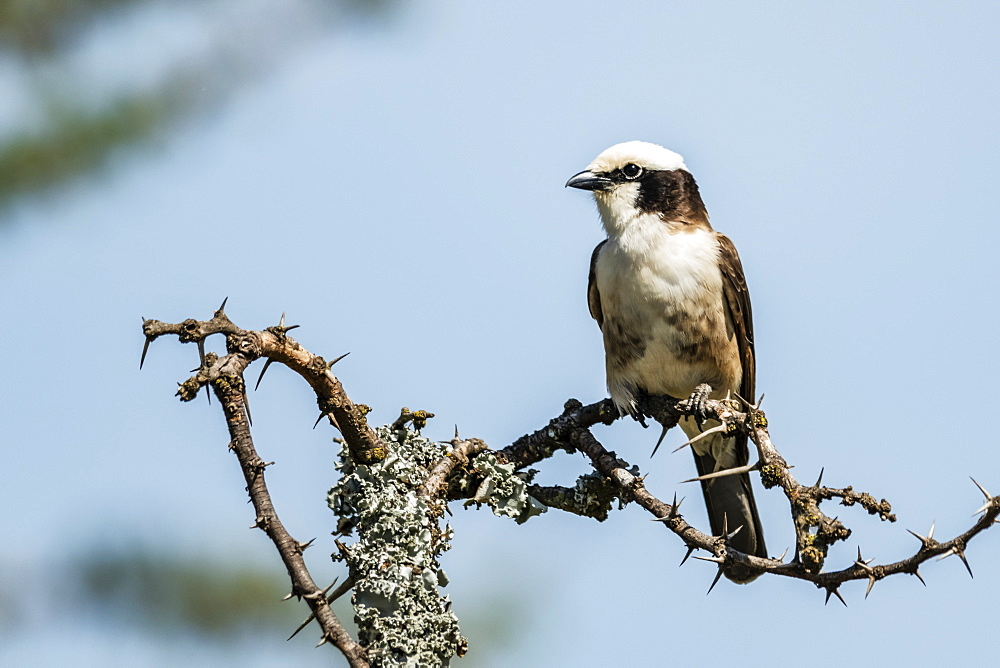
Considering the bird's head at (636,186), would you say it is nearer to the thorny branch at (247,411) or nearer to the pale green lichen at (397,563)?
the pale green lichen at (397,563)

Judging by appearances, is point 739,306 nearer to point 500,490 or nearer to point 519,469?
point 519,469

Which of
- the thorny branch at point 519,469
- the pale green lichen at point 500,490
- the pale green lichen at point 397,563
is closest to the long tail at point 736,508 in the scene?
the thorny branch at point 519,469

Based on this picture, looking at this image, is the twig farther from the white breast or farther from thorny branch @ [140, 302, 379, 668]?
the white breast

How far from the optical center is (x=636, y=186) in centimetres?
511

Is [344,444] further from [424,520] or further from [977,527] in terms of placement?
[977,527]

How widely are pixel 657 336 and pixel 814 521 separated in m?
2.20

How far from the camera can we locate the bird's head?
5059 millimetres

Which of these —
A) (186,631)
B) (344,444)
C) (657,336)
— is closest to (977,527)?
(344,444)

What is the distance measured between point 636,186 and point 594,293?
55 cm

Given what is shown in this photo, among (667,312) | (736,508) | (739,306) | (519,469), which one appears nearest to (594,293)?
(667,312)

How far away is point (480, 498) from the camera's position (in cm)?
319

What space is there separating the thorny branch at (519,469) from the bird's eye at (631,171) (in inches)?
71.0

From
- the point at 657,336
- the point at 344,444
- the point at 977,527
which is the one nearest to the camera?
the point at 977,527

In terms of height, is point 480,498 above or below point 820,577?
above
